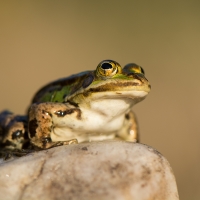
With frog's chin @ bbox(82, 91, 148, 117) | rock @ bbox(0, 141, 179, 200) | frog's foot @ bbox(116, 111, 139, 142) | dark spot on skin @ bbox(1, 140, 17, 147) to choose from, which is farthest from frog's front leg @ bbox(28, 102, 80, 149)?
frog's foot @ bbox(116, 111, 139, 142)

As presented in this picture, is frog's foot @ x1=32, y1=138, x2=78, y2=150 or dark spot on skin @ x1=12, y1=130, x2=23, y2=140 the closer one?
frog's foot @ x1=32, y1=138, x2=78, y2=150

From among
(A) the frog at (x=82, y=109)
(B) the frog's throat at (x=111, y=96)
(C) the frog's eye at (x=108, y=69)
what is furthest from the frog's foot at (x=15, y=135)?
(C) the frog's eye at (x=108, y=69)

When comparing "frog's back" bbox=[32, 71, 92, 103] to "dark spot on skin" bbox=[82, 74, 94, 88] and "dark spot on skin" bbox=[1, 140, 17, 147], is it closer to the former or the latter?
"dark spot on skin" bbox=[82, 74, 94, 88]

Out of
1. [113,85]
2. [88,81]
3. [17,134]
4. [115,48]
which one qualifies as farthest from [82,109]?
[115,48]

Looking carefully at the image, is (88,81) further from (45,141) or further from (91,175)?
(91,175)

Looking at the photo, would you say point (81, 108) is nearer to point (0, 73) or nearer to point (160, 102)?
point (160, 102)

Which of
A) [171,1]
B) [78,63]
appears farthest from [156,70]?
[171,1]
